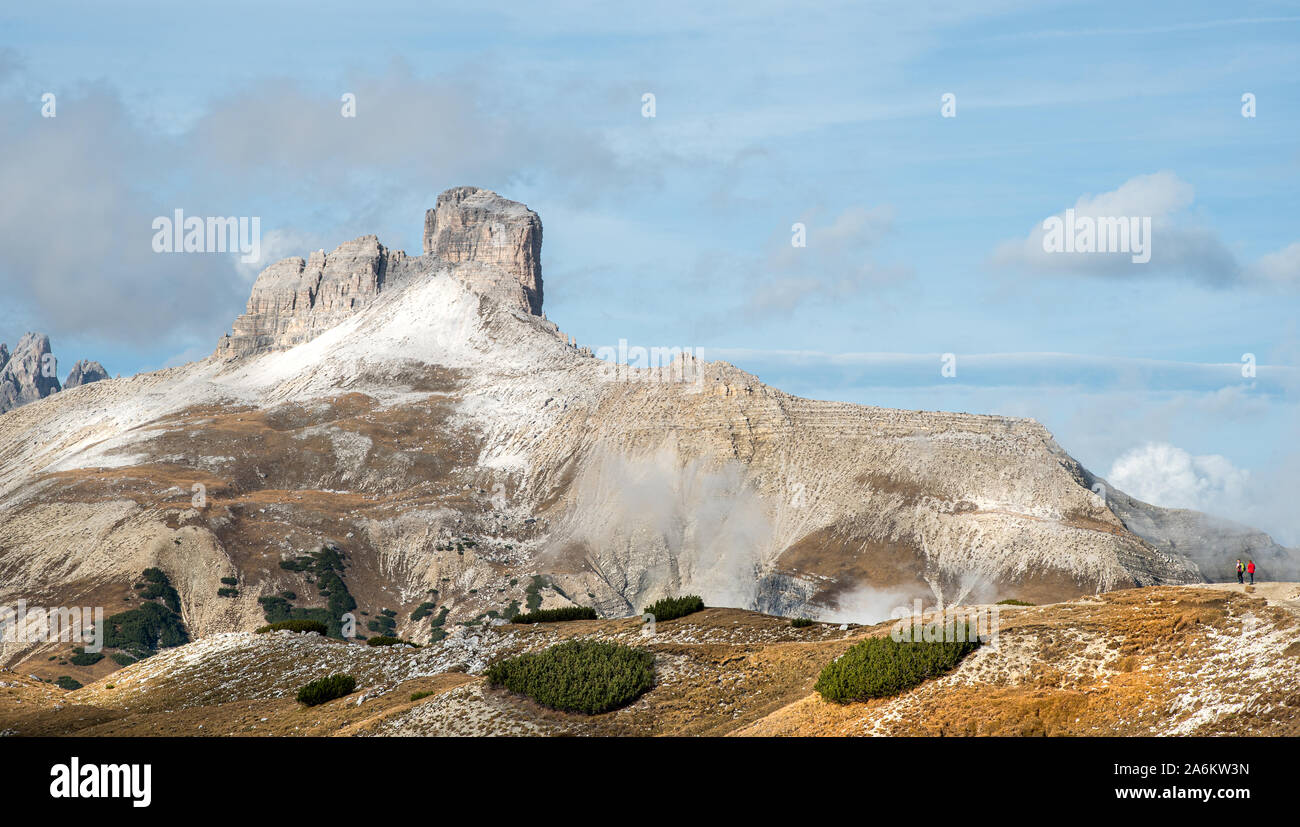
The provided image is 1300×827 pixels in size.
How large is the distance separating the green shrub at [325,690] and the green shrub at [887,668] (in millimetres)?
16534

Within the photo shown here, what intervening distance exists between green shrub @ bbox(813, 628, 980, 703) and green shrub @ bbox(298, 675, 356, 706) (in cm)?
1653

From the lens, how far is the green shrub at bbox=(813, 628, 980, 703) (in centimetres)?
2836

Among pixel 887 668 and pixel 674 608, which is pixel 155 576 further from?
pixel 887 668

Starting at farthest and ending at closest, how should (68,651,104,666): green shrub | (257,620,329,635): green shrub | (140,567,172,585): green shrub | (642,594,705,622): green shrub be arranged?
(140,567,172,585): green shrub
(68,651,104,666): green shrub
(257,620,329,635): green shrub
(642,594,705,622): green shrub

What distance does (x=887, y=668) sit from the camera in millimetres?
28719

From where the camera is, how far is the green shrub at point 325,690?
1484 inches

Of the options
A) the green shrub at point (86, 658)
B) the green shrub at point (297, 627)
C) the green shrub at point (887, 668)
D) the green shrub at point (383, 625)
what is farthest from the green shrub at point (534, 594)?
the green shrub at point (887, 668)

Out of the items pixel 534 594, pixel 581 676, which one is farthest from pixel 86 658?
pixel 581 676

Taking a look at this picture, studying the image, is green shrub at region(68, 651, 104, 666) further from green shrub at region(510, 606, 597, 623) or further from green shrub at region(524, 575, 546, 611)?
green shrub at region(510, 606, 597, 623)

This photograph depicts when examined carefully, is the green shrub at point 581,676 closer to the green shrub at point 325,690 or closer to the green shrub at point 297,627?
the green shrub at point 325,690

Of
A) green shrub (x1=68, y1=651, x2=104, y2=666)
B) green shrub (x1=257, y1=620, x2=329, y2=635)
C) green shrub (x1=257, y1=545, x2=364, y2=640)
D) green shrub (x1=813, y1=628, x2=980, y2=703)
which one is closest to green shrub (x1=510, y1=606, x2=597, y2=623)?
green shrub (x1=257, y1=620, x2=329, y2=635)

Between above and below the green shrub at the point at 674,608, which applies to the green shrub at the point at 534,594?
below
